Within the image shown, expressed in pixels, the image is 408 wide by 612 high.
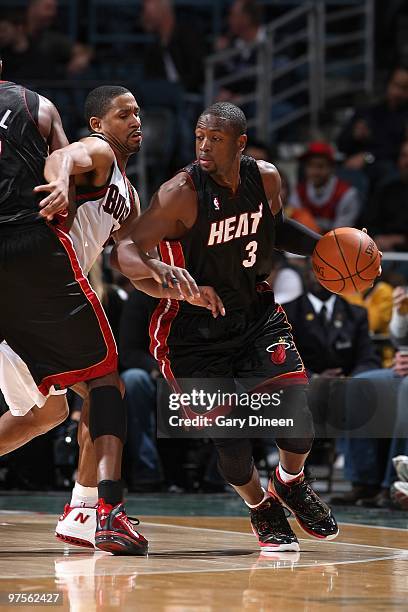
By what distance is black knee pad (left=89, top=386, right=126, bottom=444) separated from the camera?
14.8 ft

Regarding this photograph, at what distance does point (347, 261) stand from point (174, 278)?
0.88 meters

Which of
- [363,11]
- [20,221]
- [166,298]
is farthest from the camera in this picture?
[363,11]

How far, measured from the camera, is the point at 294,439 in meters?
4.93

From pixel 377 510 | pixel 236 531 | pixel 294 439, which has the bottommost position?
pixel 377 510

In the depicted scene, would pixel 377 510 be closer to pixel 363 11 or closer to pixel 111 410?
pixel 111 410

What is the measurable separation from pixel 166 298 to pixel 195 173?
A: 532 millimetres

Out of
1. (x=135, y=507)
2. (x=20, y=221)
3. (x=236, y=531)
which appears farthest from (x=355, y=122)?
(x=20, y=221)

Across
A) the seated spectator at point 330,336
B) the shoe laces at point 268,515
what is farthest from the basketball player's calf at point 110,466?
the seated spectator at point 330,336

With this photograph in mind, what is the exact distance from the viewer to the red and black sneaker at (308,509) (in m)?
4.92

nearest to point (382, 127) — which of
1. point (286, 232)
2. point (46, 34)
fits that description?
point (46, 34)

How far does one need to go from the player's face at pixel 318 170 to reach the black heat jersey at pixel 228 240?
538cm

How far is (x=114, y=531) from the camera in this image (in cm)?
441

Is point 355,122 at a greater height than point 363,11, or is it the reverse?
point 363,11

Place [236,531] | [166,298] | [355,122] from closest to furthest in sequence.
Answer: [166,298] < [236,531] < [355,122]
